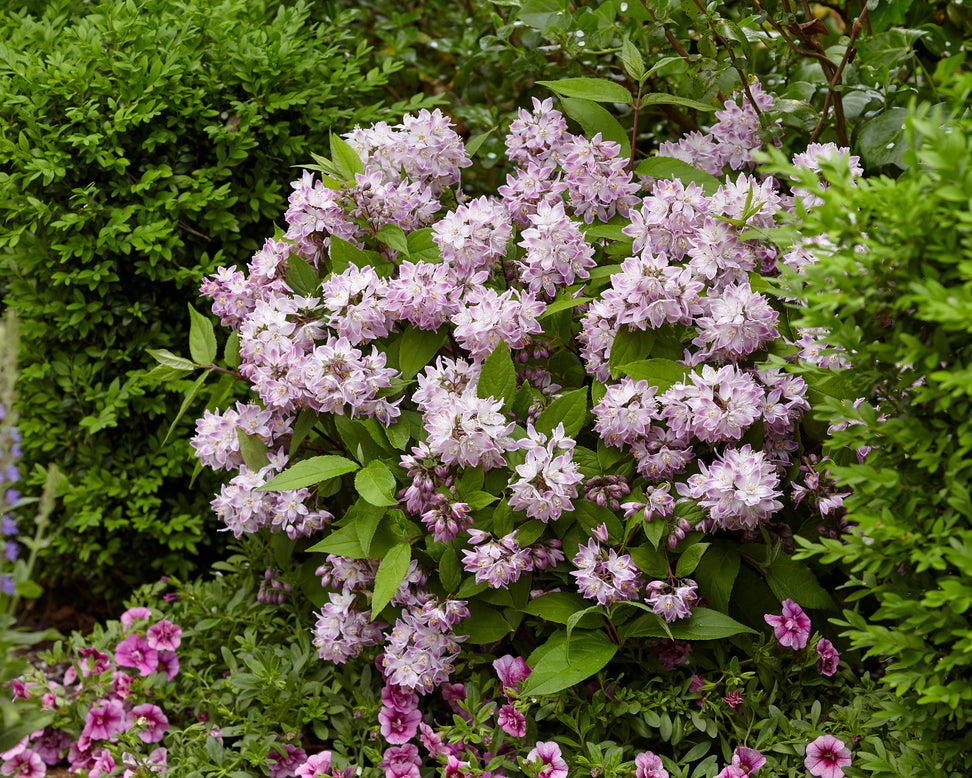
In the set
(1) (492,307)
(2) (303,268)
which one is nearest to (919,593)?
(1) (492,307)

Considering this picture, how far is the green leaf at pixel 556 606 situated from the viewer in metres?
2.22

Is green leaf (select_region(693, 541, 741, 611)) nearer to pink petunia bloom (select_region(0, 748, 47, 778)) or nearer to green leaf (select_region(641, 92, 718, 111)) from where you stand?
green leaf (select_region(641, 92, 718, 111))

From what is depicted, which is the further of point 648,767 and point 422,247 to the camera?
point 422,247

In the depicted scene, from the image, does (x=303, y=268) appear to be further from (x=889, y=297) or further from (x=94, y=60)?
(x=889, y=297)

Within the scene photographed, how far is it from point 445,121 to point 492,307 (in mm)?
669

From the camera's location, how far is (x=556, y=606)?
2248 mm

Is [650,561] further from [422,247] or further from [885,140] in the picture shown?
[885,140]

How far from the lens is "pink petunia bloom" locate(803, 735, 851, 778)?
211 centimetres

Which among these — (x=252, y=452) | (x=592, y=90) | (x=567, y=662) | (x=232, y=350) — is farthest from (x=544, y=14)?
(x=567, y=662)

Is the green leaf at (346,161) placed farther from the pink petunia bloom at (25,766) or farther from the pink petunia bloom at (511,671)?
the pink petunia bloom at (25,766)

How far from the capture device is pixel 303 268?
99.2 inches

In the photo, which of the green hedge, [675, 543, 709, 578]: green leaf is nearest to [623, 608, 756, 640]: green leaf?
[675, 543, 709, 578]: green leaf

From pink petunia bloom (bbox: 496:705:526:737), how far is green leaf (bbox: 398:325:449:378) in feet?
2.78

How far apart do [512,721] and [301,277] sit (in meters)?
1.25
